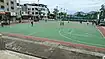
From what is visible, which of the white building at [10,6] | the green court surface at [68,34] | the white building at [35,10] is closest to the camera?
the green court surface at [68,34]

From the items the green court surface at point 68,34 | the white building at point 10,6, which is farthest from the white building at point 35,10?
the green court surface at point 68,34

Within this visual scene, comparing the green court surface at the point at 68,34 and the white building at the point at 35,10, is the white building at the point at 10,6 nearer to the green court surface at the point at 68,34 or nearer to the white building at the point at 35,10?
the green court surface at the point at 68,34

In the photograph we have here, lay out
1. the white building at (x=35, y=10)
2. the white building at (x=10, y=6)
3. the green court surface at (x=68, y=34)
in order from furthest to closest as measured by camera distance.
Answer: the white building at (x=35, y=10) → the white building at (x=10, y=6) → the green court surface at (x=68, y=34)

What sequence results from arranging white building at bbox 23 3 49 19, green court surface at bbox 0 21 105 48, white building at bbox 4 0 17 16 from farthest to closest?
white building at bbox 23 3 49 19 < white building at bbox 4 0 17 16 < green court surface at bbox 0 21 105 48

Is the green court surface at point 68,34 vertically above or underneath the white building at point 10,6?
underneath

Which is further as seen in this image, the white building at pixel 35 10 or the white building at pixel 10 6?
the white building at pixel 35 10

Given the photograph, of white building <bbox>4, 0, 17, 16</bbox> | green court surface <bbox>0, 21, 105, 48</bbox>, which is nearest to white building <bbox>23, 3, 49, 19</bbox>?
white building <bbox>4, 0, 17, 16</bbox>

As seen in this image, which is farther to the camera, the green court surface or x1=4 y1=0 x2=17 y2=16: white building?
x1=4 y1=0 x2=17 y2=16: white building

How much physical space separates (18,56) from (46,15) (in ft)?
276

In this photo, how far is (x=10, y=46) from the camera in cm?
895

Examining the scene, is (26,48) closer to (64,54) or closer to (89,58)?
(64,54)

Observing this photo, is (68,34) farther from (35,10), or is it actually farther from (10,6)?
(35,10)

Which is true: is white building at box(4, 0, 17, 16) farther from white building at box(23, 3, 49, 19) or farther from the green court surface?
white building at box(23, 3, 49, 19)

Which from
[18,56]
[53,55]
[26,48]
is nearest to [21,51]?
[26,48]
